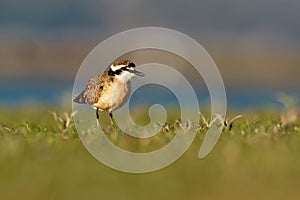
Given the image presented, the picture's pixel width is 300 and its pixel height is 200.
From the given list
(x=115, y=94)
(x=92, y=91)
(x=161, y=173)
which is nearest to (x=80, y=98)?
(x=92, y=91)

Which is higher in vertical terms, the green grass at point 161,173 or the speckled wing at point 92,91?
→ the speckled wing at point 92,91

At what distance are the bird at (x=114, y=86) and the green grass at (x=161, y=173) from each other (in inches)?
48.0

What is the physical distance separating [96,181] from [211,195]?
0.93 m

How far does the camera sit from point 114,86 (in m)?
10.0

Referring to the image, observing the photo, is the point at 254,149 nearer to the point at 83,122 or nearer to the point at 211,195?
the point at 211,195

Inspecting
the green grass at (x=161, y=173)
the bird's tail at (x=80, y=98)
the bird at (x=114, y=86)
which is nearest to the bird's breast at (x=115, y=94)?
the bird at (x=114, y=86)

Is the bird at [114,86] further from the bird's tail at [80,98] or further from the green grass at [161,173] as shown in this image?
the green grass at [161,173]

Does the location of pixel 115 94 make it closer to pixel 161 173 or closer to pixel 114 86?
pixel 114 86

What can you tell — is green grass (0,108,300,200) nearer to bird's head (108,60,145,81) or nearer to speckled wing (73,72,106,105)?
bird's head (108,60,145,81)

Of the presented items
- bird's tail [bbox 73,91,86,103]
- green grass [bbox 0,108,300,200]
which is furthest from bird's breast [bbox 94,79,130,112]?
green grass [bbox 0,108,300,200]

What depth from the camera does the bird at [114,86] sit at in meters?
10.0

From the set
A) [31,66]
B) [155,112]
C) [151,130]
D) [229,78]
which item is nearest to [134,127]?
[151,130]

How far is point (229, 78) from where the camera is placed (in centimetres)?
7188

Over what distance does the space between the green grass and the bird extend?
122cm
